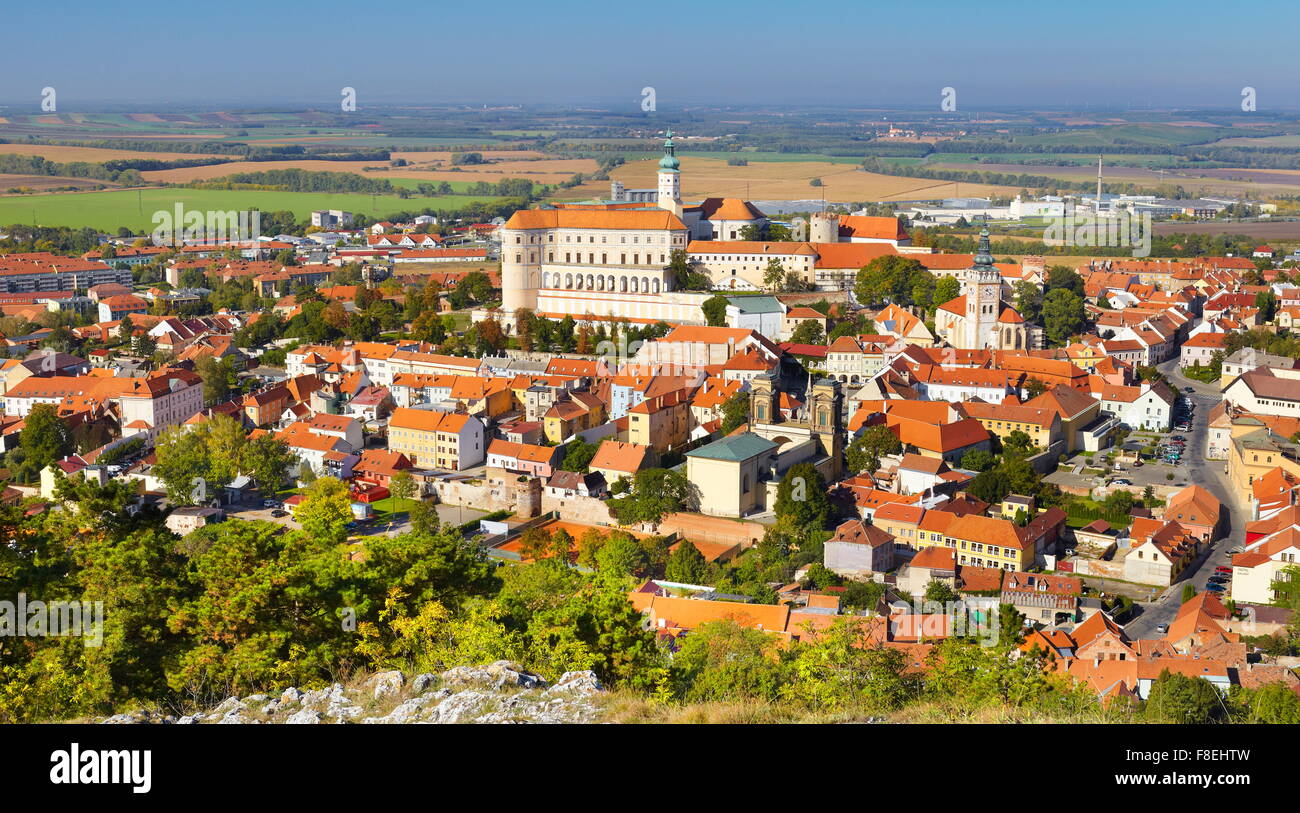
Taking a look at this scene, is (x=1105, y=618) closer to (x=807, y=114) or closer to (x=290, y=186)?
(x=290, y=186)

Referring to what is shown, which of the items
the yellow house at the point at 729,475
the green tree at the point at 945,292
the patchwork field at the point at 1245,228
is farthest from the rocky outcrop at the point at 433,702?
the patchwork field at the point at 1245,228

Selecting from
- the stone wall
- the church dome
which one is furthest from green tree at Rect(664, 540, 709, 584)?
the church dome

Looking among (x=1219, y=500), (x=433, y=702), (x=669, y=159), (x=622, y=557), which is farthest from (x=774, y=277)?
(x=433, y=702)

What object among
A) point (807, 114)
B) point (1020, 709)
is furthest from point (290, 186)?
point (807, 114)

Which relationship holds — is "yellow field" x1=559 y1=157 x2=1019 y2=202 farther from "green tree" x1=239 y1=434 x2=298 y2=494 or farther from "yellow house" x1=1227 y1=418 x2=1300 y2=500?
"yellow house" x1=1227 y1=418 x2=1300 y2=500

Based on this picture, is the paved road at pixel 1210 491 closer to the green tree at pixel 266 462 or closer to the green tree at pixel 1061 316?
the green tree at pixel 1061 316
